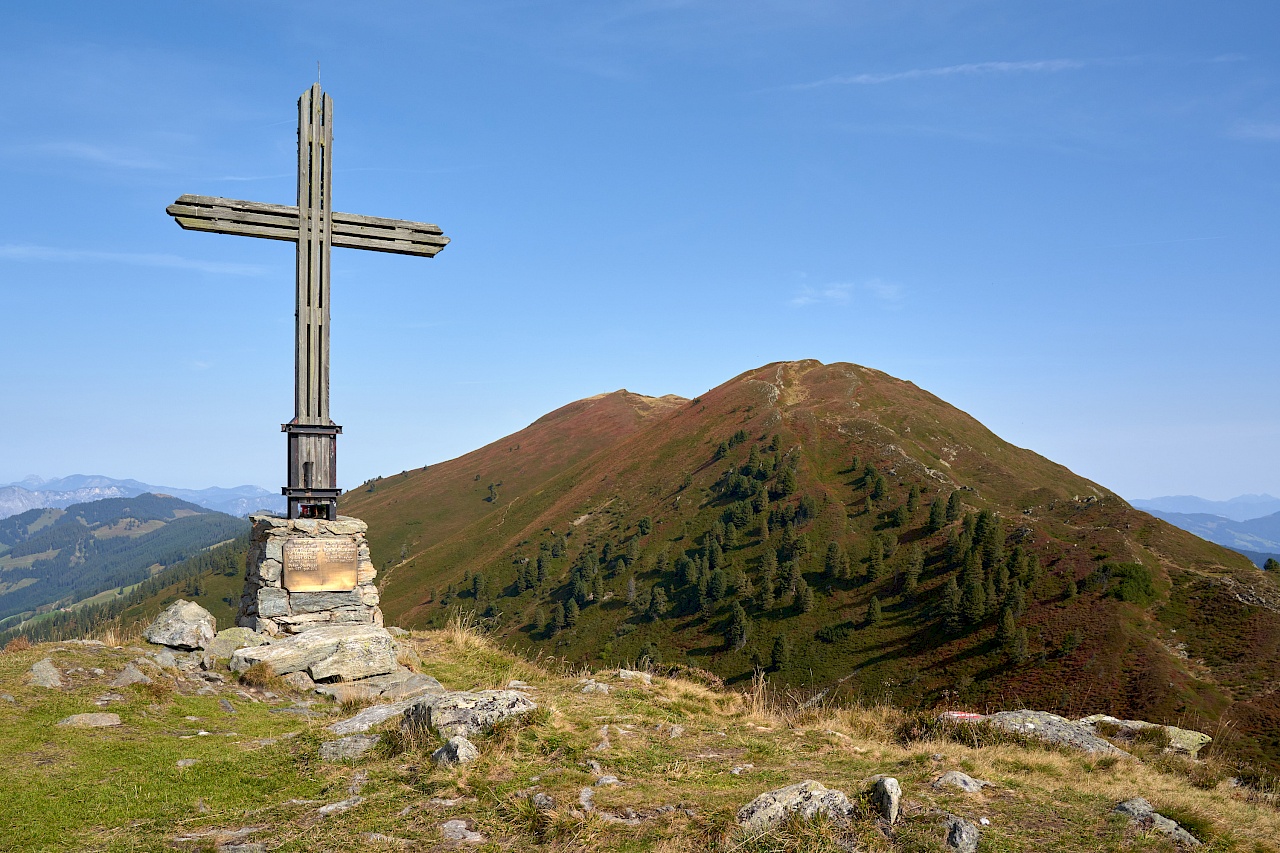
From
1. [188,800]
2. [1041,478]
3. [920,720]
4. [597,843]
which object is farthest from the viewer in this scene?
[1041,478]

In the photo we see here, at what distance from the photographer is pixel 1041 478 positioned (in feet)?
405

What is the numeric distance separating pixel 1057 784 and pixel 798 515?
345 feet

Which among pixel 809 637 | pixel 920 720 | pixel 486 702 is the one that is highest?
pixel 486 702

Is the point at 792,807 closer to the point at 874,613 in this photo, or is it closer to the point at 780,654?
the point at 780,654

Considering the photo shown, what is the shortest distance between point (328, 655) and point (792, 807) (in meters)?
9.30

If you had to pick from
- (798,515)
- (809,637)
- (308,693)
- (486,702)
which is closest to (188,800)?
(486,702)

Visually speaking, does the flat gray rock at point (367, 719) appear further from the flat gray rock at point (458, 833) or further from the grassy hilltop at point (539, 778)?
the flat gray rock at point (458, 833)

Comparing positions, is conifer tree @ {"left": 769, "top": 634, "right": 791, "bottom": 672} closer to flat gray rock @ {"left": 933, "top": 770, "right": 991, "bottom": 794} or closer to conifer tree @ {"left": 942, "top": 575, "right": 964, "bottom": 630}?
conifer tree @ {"left": 942, "top": 575, "right": 964, "bottom": 630}

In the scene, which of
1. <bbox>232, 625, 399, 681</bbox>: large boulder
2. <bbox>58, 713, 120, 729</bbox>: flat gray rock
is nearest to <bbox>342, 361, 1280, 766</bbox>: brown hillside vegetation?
<bbox>232, 625, 399, 681</bbox>: large boulder

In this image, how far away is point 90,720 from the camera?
1002 centimetres

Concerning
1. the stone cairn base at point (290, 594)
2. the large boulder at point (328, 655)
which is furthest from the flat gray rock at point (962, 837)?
the stone cairn base at point (290, 594)

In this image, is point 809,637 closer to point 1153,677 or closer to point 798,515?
point 798,515

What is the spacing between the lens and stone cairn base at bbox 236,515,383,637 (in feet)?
50.0

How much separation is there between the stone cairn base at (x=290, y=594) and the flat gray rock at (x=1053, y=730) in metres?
11.2
